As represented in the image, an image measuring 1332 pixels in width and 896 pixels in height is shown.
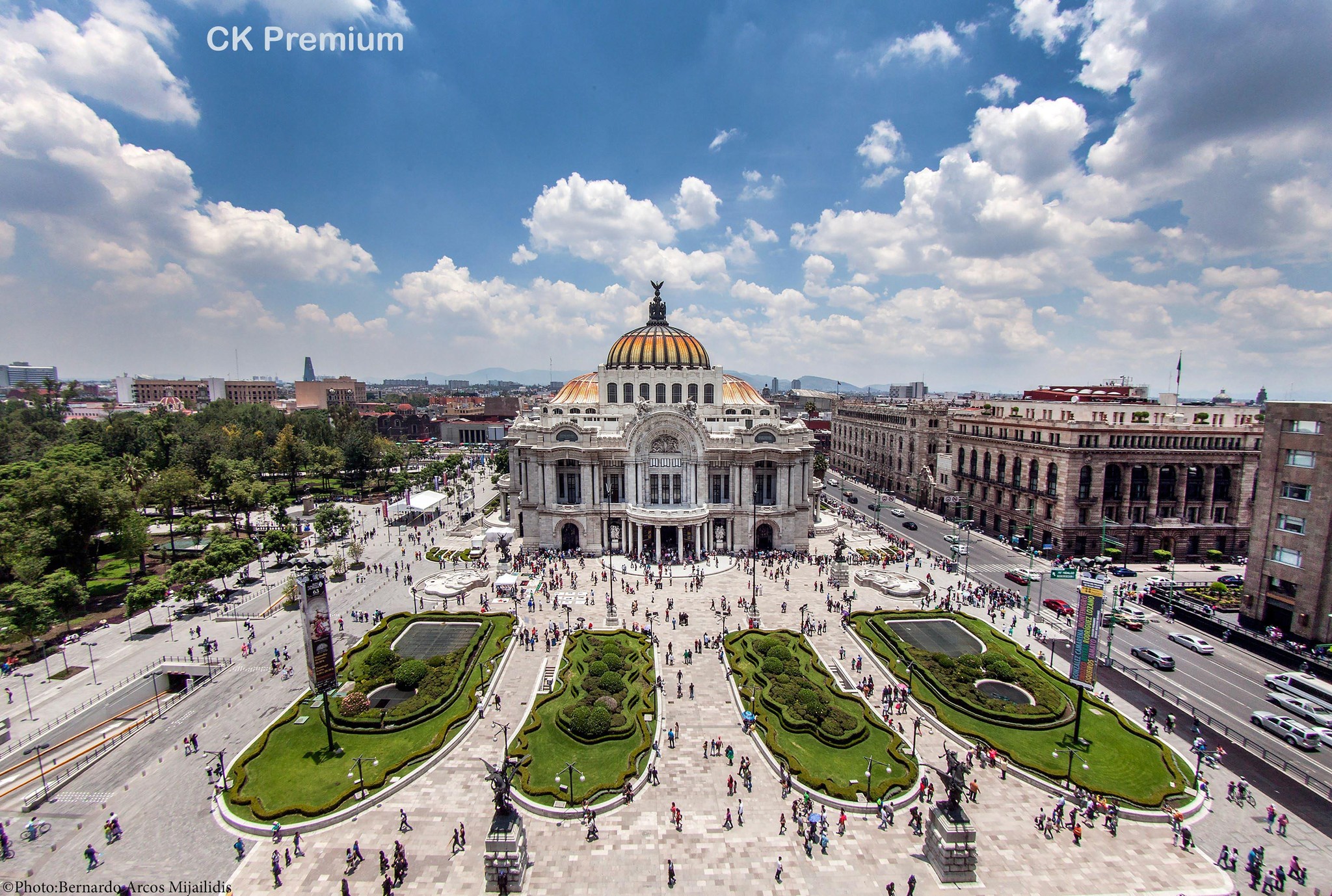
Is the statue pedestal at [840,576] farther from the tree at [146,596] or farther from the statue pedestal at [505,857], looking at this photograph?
the tree at [146,596]

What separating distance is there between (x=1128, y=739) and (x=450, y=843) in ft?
111

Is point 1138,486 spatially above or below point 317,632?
above

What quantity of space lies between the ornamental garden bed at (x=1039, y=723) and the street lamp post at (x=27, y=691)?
5174 cm

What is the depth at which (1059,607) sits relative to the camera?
163 ft

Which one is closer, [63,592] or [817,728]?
[817,728]

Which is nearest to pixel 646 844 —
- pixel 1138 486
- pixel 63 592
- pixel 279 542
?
pixel 63 592

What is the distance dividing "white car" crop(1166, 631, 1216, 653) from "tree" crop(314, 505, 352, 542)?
7924 centimetres

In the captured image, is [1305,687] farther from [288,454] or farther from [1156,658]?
[288,454]

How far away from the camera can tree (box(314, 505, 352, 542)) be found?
221ft

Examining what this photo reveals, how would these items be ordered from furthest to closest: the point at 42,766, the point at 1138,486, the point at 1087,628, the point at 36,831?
the point at 1138,486 → the point at 1087,628 → the point at 42,766 → the point at 36,831

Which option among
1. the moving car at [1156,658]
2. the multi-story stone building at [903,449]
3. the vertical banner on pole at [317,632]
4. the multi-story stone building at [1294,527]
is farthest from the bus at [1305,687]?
the vertical banner on pole at [317,632]

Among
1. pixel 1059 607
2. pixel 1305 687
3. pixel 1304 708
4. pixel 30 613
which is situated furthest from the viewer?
pixel 1059 607

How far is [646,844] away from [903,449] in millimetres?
86109

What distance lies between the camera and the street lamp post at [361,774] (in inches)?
1061
